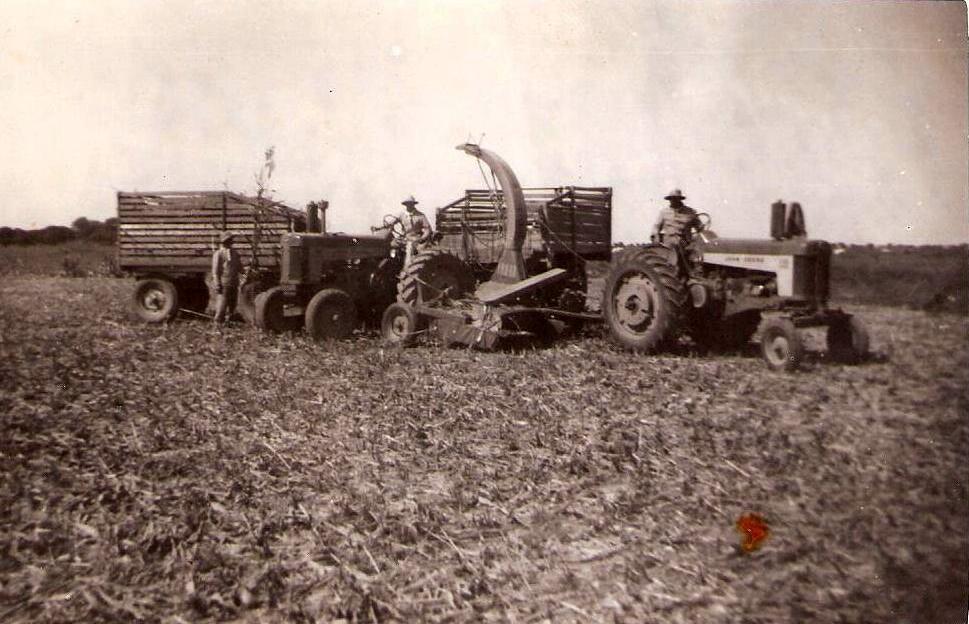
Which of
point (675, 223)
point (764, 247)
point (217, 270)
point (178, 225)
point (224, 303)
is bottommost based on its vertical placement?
point (224, 303)

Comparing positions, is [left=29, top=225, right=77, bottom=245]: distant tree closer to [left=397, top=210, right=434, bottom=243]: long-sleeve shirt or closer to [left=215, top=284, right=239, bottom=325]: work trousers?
[left=215, top=284, right=239, bottom=325]: work trousers

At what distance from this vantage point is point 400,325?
940 centimetres

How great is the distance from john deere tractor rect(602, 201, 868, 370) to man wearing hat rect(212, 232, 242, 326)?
6008 mm

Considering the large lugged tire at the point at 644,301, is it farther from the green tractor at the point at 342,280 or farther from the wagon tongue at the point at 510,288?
the green tractor at the point at 342,280

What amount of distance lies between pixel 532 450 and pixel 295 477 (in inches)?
61.2

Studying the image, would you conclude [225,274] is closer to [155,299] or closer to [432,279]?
[155,299]

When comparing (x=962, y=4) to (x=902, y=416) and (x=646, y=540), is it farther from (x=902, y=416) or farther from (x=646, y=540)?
(x=646, y=540)

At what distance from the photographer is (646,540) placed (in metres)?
3.38

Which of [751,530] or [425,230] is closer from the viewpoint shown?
[751,530]

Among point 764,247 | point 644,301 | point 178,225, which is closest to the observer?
point 764,247

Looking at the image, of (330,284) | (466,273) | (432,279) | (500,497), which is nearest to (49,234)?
(330,284)

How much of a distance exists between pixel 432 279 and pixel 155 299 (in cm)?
574

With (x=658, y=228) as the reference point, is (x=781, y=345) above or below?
below

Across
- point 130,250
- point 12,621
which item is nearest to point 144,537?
point 12,621
